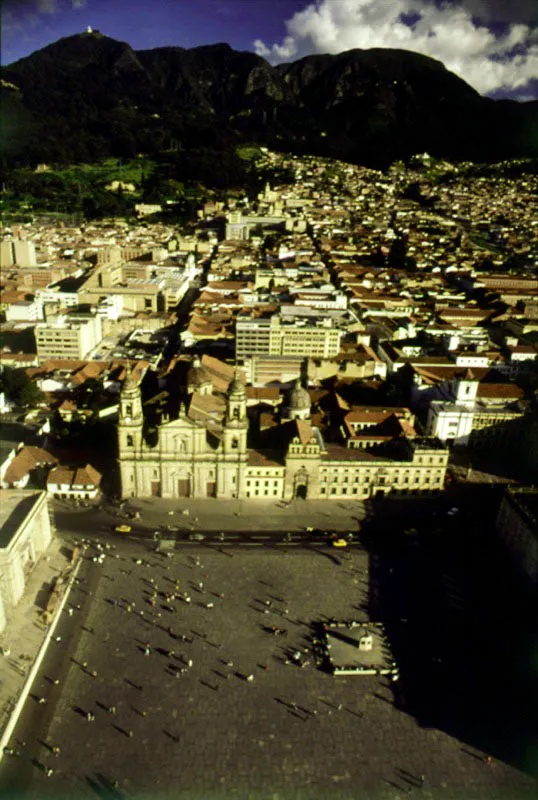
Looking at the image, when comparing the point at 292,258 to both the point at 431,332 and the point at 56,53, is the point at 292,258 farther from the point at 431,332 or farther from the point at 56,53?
the point at 56,53

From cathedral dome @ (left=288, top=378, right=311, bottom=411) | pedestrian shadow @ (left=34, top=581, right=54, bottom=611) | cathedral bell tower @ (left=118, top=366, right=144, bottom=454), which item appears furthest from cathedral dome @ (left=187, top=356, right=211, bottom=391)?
pedestrian shadow @ (left=34, top=581, right=54, bottom=611)

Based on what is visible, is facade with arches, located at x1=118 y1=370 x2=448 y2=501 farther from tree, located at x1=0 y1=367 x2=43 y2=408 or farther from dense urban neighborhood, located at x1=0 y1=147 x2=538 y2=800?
tree, located at x1=0 y1=367 x2=43 y2=408

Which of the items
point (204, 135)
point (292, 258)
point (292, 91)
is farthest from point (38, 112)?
point (292, 258)

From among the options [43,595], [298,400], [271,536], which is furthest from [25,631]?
[298,400]

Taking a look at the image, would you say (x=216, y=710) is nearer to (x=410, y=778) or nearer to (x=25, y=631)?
(x=410, y=778)

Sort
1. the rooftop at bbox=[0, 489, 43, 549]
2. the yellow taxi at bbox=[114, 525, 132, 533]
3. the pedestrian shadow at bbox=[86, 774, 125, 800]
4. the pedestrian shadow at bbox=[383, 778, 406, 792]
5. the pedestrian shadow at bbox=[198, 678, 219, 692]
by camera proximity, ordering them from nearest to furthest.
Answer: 1. the pedestrian shadow at bbox=[86, 774, 125, 800]
2. the pedestrian shadow at bbox=[383, 778, 406, 792]
3. the pedestrian shadow at bbox=[198, 678, 219, 692]
4. the rooftop at bbox=[0, 489, 43, 549]
5. the yellow taxi at bbox=[114, 525, 132, 533]

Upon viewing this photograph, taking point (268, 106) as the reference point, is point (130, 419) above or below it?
below
